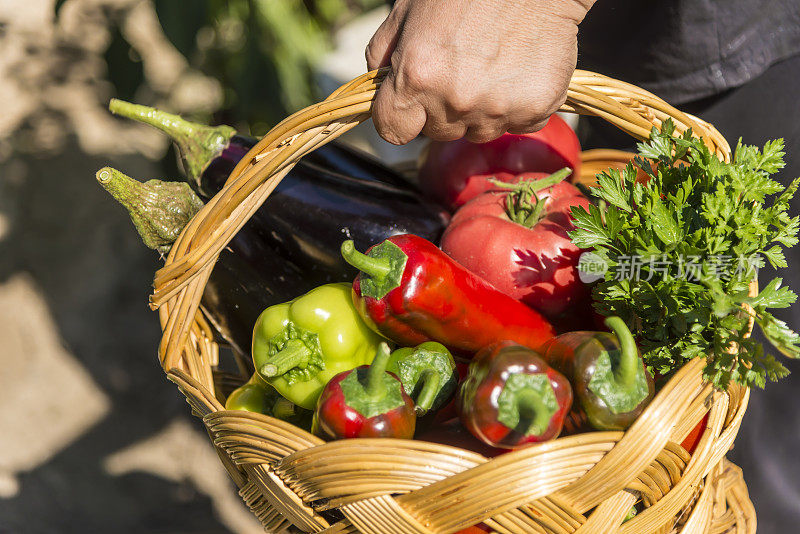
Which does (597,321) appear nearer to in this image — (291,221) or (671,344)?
(671,344)

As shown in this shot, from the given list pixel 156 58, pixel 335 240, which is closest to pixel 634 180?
pixel 335 240

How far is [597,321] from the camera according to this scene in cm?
106

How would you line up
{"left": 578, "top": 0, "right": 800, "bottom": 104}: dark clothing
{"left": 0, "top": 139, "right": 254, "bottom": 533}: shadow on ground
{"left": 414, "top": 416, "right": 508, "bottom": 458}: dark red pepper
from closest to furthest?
{"left": 414, "top": 416, "right": 508, "bottom": 458}: dark red pepper
{"left": 578, "top": 0, "right": 800, "bottom": 104}: dark clothing
{"left": 0, "top": 139, "right": 254, "bottom": 533}: shadow on ground

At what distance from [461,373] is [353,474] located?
0.30 metres

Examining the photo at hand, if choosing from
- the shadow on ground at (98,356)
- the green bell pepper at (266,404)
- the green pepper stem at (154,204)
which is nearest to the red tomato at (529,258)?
the green bell pepper at (266,404)

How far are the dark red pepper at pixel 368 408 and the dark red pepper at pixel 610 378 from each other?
22 cm

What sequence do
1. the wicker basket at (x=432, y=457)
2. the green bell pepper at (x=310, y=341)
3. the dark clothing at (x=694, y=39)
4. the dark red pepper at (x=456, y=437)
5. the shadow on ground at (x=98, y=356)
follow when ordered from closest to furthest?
the wicker basket at (x=432, y=457)
the dark red pepper at (x=456, y=437)
the green bell pepper at (x=310, y=341)
the dark clothing at (x=694, y=39)
the shadow on ground at (x=98, y=356)

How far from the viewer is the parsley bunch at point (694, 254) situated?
82 cm

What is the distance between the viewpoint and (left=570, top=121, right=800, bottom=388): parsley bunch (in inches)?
32.1

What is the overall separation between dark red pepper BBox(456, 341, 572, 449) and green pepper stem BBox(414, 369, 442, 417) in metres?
0.07

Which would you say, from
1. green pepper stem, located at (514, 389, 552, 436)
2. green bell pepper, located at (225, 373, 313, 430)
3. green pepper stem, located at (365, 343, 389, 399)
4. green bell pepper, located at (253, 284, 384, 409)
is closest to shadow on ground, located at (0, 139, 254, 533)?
green bell pepper, located at (225, 373, 313, 430)

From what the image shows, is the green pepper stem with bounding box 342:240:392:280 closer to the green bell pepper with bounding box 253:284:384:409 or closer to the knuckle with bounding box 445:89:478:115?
the green bell pepper with bounding box 253:284:384:409

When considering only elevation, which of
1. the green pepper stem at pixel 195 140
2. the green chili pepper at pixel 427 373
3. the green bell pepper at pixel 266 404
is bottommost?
the green bell pepper at pixel 266 404

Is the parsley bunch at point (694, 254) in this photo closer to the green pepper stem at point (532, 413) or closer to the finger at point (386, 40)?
the green pepper stem at point (532, 413)
